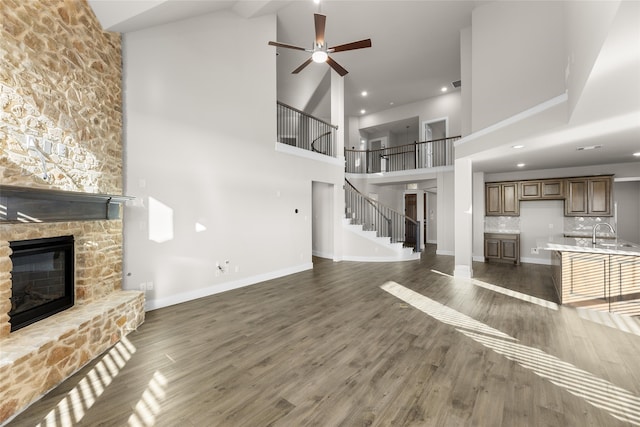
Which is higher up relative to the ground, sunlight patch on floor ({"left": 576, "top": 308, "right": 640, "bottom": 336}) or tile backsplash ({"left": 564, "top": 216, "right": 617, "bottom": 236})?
tile backsplash ({"left": 564, "top": 216, "right": 617, "bottom": 236})

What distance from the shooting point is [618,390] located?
7.23 ft

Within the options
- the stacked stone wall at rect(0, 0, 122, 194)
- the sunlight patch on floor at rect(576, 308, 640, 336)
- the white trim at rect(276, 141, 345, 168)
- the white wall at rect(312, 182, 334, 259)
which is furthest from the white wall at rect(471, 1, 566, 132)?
the stacked stone wall at rect(0, 0, 122, 194)

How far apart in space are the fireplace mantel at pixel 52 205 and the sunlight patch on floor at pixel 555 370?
4528mm

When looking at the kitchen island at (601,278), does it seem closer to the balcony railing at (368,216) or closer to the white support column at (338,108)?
the balcony railing at (368,216)

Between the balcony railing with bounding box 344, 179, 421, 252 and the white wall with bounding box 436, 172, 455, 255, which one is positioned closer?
the balcony railing with bounding box 344, 179, 421, 252

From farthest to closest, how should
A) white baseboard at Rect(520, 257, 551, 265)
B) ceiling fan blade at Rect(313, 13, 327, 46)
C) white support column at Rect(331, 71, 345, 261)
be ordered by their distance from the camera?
white support column at Rect(331, 71, 345, 261) < white baseboard at Rect(520, 257, 551, 265) < ceiling fan blade at Rect(313, 13, 327, 46)

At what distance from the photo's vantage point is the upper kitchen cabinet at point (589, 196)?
6.35 m

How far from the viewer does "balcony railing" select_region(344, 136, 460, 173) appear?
33.7ft

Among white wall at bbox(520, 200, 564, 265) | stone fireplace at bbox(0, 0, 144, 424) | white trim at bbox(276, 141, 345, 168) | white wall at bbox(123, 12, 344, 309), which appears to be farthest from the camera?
white wall at bbox(520, 200, 564, 265)

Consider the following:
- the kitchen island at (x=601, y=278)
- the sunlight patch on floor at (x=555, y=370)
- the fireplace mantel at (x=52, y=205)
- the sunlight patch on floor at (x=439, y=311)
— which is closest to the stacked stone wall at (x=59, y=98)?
the fireplace mantel at (x=52, y=205)

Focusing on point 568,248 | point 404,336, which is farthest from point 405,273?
point 404,336

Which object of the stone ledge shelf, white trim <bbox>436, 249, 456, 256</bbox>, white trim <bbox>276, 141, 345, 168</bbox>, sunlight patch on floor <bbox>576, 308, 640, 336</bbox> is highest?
white trim <bbox>276, 141, 345, 168</bbox>

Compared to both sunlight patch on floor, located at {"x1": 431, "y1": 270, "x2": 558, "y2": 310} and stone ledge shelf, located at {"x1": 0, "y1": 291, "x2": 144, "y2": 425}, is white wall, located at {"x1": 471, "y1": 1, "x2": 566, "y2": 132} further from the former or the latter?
stone ledge shelf, located at {"x1": 0, "y1": 291, "x2": 144, "y2": 425}

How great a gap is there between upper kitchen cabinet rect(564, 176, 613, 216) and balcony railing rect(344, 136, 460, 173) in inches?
143
